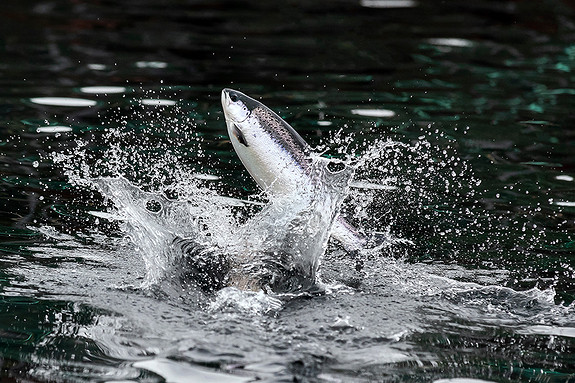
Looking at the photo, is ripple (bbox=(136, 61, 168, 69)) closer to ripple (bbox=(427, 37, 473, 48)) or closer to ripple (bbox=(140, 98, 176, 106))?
ripple (bbox=(140, 98, 176, 106))

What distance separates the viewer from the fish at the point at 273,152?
531cm

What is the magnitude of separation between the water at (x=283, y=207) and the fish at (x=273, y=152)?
16 cm

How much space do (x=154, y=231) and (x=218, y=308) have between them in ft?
2.66

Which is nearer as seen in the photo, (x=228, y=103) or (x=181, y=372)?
(x=181, y=372)

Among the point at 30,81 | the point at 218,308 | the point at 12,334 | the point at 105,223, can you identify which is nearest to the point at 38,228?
the point at 105,223

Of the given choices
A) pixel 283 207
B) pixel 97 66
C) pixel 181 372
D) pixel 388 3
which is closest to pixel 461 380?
pixel 181 372

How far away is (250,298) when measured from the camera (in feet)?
15.5

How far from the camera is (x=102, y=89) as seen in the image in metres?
9.51

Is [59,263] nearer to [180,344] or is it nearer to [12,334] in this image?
[12,334]

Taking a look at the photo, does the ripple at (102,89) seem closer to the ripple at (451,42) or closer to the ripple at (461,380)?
the ripple at (451,42)

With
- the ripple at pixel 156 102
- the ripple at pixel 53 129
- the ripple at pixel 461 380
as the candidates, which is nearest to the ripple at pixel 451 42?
the ripple at pixel 156 102

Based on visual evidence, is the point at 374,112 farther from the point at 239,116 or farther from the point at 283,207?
the point at 283,207

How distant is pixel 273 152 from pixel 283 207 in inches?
12.6

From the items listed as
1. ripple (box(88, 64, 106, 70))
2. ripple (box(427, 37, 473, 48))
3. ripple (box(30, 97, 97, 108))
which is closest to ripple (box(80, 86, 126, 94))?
ripple (box(30, 97, 97, 108))
